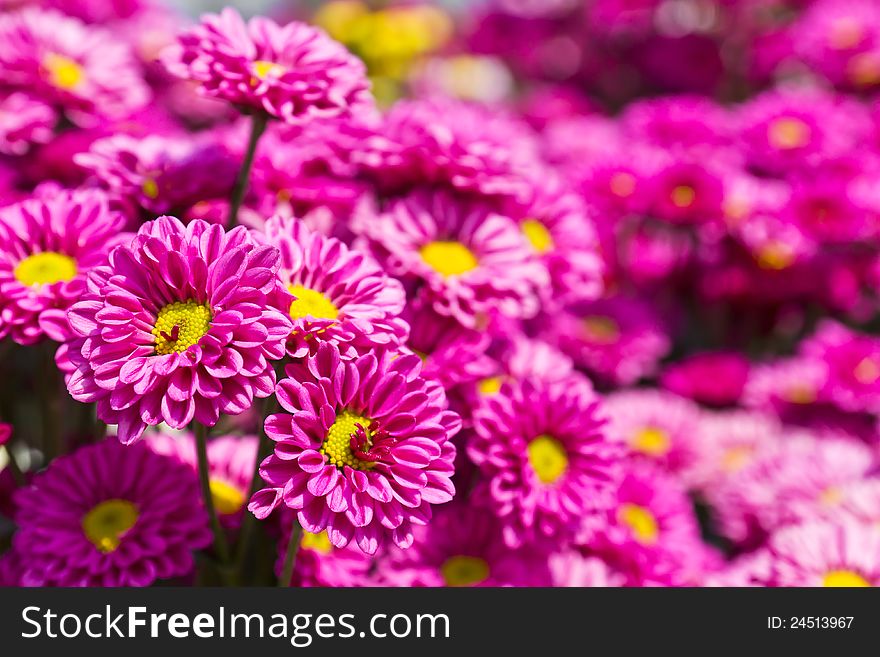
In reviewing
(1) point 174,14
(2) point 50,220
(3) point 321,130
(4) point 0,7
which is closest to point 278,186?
(3) point 321,130

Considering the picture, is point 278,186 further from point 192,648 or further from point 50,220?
point 192,648

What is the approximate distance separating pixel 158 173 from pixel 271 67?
15cm

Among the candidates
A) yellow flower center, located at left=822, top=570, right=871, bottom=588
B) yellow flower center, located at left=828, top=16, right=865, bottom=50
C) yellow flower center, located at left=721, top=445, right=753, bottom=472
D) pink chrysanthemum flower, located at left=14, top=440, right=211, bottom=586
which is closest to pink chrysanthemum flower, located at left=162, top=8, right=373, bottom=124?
pink chrysanthemum flower, located at left=14, top=440, right=211, bottom=586

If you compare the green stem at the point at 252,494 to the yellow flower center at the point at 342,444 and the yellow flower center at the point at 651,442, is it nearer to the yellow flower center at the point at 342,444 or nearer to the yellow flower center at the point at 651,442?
the yellow flower center at the point at 342,444

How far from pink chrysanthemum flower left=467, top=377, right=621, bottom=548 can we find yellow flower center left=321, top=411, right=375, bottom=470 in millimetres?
192

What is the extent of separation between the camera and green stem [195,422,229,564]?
2.29ft

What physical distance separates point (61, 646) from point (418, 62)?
2.15 meters

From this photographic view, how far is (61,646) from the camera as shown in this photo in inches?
29.3

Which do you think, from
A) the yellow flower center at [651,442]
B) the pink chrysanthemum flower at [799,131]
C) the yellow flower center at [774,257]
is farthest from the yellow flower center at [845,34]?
the yellow flower center at [651,442]

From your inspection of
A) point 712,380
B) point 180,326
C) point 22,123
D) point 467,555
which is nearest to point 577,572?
point 467,555

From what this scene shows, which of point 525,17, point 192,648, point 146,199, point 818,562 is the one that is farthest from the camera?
point 525,17

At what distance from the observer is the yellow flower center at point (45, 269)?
0.79m

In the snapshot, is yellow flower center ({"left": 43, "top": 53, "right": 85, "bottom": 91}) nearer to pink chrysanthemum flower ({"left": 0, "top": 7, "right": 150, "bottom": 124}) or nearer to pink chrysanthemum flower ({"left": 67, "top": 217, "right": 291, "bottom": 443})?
pink chrysanthemum flower ({"left": 0, "top": 7, "right": 150, "bottom": 124})

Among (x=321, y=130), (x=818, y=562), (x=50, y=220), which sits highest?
(x=321, y=130)
